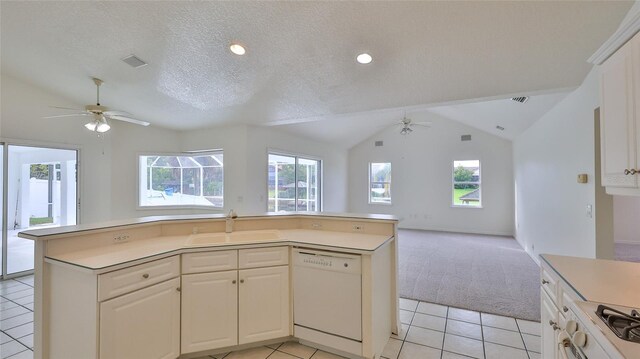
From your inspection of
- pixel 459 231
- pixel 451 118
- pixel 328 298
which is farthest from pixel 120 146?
pixel 459 231

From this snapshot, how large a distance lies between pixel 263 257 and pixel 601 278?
7.14 feet

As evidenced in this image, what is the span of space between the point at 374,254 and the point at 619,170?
1508mm

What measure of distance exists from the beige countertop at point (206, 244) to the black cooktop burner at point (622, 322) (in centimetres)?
121

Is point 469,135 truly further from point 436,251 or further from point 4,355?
point 4,355

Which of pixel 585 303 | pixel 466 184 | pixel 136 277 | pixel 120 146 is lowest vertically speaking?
pixel 136 277

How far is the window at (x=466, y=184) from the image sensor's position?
7.53 meters

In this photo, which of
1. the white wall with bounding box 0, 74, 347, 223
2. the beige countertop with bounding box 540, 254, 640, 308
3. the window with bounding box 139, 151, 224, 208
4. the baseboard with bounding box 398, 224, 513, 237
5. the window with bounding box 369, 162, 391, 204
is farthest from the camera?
the window with bounding box 369, 162, 391, 204

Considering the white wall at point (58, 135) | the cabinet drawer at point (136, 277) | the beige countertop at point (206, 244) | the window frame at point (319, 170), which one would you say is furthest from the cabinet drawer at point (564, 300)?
the white wall at point (58, 135)

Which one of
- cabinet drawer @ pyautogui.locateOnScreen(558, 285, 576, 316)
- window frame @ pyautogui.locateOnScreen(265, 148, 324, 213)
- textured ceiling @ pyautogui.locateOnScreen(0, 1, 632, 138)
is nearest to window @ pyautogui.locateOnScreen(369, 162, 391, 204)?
window frame @ pyautogui.locateOnScreen(265, 148, 324, 213)

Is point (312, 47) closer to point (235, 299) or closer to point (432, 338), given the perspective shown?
point (235, 299)

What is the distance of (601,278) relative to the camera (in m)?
1.46

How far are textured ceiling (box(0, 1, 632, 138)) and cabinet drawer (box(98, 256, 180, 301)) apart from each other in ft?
7.12

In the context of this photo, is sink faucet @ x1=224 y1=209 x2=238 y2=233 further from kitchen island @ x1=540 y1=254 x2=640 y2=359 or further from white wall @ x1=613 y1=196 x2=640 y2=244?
white wall @ x1=613 y1=196 x2=640 y2=244

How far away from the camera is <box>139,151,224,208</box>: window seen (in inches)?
227
